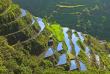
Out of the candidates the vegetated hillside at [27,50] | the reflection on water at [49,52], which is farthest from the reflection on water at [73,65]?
the reflection on water at [49,52]

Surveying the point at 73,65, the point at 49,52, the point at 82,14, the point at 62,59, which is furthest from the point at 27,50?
the point at 82,14

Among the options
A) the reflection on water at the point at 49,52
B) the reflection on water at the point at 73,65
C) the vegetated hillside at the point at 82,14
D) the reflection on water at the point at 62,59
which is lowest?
the reflection on water at the point at 73,65

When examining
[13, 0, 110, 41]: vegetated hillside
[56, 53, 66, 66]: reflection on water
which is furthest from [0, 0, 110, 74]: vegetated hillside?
[13, 0, 110, 41]: vegetated hillside

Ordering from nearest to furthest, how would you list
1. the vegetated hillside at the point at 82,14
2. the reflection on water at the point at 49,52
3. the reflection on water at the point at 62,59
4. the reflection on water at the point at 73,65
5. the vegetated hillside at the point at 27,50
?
the vegetated hillside at the point at 27,50, the reflection on water at the point at 49,52, the reflection on water at the point at 62,59, the reflection on water at the point at 73,65, the vegetated hillside at the point at 82,14

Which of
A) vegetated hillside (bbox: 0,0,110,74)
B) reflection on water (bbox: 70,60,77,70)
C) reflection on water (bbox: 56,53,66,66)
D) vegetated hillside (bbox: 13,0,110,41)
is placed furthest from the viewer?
vegetated hillside (bbox: 13,0,110,41)

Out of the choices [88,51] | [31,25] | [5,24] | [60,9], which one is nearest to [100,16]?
[60,9]

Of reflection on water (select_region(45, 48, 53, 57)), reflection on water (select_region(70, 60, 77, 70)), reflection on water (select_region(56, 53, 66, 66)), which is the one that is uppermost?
reflection on water (select_region(45, 48, 53, 57))

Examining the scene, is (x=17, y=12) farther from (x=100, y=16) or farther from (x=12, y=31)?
(x=100, y=16)

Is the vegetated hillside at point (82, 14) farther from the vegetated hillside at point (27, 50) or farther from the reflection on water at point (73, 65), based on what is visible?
the vegetated hillside at point (27, 50)

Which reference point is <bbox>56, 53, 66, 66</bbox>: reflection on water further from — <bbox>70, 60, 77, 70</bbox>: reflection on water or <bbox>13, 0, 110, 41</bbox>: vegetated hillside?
<bbox>13, 0, 110, 41</bbox>: vegetated hillside
